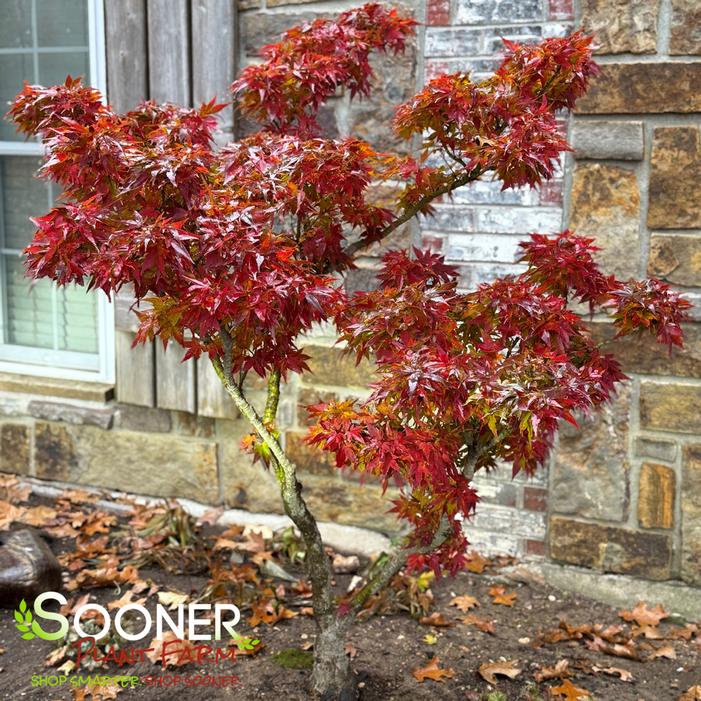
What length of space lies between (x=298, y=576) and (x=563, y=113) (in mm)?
2051

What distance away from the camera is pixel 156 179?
2.21m

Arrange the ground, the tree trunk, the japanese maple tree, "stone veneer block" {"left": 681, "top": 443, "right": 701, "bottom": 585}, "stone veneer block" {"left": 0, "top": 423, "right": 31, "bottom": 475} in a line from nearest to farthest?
1. the japanese maple tree
2. the tree trunk
3. the ground
4. "stone veneer block" {"left": 681, "top": 443, "right": 701, "bottom": 585}
5. "stone veneer block" {"left": 0, "top": 423, "right": 31, "bottom": 475}

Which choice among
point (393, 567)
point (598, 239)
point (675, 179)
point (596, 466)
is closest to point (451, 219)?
point (598, 239)

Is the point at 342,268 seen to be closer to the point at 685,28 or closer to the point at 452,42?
the point at 452,42

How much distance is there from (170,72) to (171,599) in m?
2.09

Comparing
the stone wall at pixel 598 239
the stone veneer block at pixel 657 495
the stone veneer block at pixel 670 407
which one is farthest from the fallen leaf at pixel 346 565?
the stone veneer block at pixel 670 407

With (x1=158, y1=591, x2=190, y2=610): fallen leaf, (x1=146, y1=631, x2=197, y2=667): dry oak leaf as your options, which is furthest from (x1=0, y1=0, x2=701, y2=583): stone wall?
(x1=146, y1=631, x2=197, y2=667): dry oak leaf

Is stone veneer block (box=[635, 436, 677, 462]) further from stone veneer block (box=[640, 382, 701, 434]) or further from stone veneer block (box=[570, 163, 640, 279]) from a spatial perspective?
stone veneer block (box=[570, 163, 640, 279])

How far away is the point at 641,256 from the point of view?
3416 mm

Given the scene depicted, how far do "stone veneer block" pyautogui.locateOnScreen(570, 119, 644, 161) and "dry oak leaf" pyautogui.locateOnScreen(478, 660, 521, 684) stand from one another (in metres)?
1.81

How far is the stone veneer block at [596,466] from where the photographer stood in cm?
353

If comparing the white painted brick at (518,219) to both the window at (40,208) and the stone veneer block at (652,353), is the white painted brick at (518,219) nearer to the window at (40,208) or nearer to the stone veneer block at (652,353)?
the stone veneer block at (652,353)

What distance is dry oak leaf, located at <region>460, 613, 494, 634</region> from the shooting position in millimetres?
3406

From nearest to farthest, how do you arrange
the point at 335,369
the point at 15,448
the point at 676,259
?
the point at 676,259
the point at 335,369
the point at 15,448
